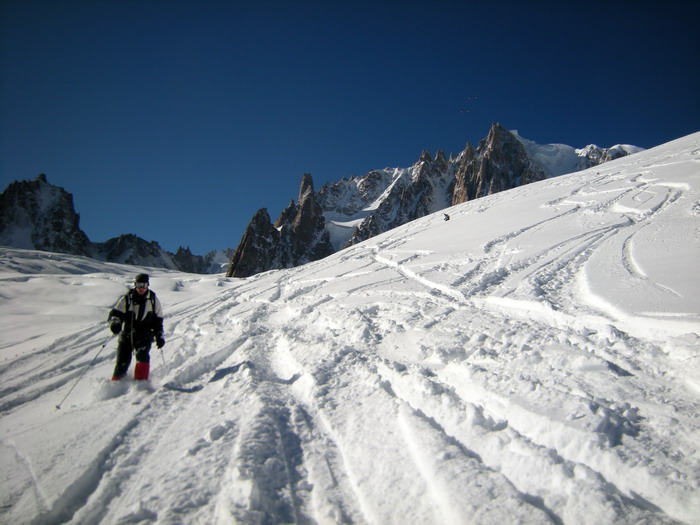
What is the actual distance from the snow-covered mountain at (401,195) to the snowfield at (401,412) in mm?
97444

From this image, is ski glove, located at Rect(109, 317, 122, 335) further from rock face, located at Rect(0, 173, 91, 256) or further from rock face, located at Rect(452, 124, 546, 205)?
rock face, located at Rect(452, 124, 546, 205)

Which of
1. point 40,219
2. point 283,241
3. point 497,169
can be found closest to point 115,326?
point 283,241

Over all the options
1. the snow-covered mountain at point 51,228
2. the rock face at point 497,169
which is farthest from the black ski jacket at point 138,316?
the rock face at point 497,169

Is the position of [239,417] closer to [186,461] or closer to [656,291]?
[186,461]

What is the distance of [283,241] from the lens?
121 m

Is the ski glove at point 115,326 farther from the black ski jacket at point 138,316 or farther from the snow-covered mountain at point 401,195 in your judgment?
the snow-covered mountain at point 401,195

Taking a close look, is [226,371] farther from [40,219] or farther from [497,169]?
[497,169]

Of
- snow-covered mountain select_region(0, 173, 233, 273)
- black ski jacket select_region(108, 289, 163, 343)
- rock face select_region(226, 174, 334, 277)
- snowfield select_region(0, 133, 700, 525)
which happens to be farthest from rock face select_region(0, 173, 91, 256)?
snowfield select_region(0, 133, 700, 525)

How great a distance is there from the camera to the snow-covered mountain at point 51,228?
93.1 meters

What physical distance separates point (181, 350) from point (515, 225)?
1241 centimetres

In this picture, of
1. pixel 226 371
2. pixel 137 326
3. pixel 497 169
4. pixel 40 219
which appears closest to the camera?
pixel 226 371

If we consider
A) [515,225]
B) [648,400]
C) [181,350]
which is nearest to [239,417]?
[181,350]

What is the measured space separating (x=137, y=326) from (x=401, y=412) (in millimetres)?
4264

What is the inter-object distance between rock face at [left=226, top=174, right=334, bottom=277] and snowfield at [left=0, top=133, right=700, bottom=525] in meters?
97.3
